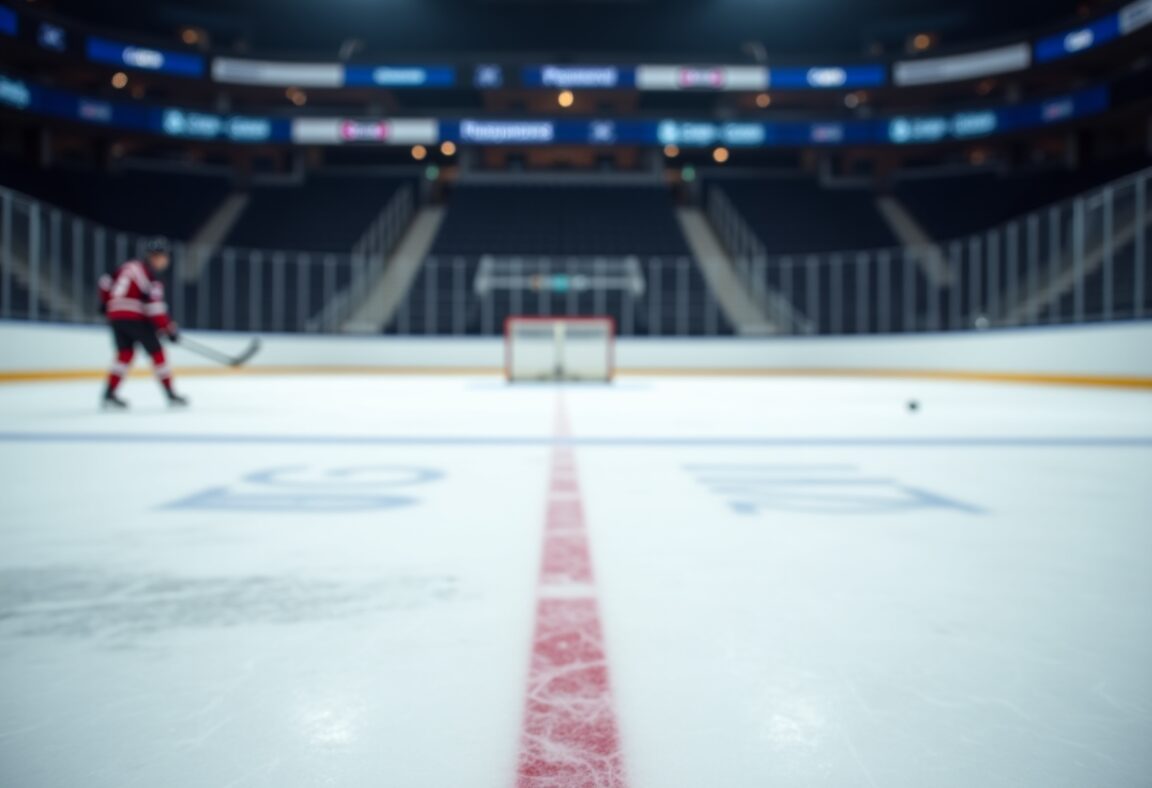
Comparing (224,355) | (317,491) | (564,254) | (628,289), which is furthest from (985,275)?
(317,491)

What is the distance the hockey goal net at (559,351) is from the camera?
A: 13.7 m

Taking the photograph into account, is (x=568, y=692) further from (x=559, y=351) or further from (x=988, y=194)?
(x=988, y=194)

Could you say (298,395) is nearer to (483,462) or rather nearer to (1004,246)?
(483,462)

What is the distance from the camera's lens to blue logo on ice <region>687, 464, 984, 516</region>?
2.82m

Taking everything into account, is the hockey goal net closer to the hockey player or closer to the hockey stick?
the hockey stick

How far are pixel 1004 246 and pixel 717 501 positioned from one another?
1523 centimetres

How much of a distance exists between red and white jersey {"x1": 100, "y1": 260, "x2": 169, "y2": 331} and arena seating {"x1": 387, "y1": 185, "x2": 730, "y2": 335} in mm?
12864

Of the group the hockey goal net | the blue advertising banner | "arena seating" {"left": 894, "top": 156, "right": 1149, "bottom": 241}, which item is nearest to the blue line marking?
the hockey goal net

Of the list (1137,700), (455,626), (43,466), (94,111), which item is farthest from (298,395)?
(94,111)

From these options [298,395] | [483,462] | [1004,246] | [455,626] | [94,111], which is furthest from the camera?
[94,111]

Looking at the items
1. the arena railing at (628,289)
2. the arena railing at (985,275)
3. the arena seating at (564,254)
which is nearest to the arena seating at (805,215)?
the arena railing at (985,275)

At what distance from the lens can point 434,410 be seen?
23.9 feet

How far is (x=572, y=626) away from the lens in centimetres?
156

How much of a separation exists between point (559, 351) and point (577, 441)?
9364 millimetres
